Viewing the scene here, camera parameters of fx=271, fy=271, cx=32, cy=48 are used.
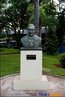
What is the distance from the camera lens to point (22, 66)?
10727 mm

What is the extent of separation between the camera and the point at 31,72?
10.8 m

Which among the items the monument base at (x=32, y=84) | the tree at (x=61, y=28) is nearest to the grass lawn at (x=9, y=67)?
the monument base at (x=32, y=84)

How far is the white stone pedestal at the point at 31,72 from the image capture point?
34.8ft

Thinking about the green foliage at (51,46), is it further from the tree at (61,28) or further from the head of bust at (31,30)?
the head of bust at (31,30)

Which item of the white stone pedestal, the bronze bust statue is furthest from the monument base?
the bronze bust statue

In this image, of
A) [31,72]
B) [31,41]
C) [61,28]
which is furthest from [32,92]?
[61,28]

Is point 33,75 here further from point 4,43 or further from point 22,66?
point 4,43

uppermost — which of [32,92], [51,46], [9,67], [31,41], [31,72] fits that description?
[31,41]

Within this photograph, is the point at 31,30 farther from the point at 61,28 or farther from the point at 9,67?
the point at 61,28

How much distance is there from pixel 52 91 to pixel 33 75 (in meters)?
1.05

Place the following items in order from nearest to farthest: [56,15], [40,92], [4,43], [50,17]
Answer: [40,92] < [50,17] < [56,15] < [4,43]

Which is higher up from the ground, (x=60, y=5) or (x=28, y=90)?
(x=60, y=5)

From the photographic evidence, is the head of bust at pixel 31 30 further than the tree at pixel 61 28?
No

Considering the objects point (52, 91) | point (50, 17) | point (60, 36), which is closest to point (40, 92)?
point (52, 91)
